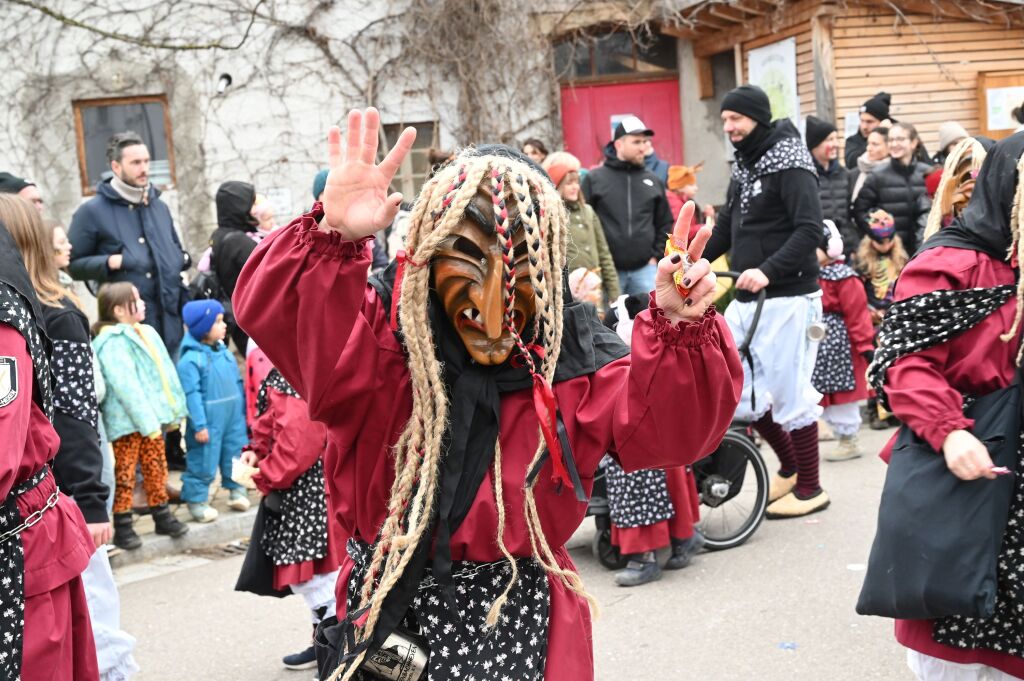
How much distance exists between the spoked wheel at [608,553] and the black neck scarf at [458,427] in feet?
11.6

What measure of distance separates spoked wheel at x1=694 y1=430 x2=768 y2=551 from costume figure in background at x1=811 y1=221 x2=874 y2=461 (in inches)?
55.7

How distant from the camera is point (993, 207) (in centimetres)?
327

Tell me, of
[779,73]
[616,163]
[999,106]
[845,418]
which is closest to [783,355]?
[845,418]

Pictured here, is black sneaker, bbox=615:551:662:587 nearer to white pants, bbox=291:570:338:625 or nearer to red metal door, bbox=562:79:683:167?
white pants, bbox=291:570:338:625

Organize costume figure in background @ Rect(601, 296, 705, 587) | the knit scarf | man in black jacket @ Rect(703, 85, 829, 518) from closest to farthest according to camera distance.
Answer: the knit scarf
costume figure in background @ Rect(601, 296, 705, 587)
man in black jacket @ Rect(703, 85, 829, 518)

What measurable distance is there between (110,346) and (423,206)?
466 cm

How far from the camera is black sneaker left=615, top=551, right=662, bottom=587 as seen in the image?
5.71m

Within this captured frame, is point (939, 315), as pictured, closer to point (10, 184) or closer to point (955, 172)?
point (955, 172)

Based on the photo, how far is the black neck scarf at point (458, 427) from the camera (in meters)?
2.42

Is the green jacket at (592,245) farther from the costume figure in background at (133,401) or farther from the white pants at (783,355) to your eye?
the costume figure in background at (133,401)

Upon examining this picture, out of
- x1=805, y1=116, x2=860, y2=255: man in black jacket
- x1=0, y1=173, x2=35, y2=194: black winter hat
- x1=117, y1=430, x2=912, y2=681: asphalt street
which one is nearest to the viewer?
x1=117, y1=430, x2=912, y2=681: asphalt street

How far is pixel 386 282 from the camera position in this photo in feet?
8.34

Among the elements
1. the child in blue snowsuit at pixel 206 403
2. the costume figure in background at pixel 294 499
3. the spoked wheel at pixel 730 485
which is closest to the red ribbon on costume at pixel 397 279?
the costume figure in background at pixel 294 499

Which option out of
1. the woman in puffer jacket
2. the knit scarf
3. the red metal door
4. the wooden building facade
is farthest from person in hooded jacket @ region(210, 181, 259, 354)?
the wooden building facade
